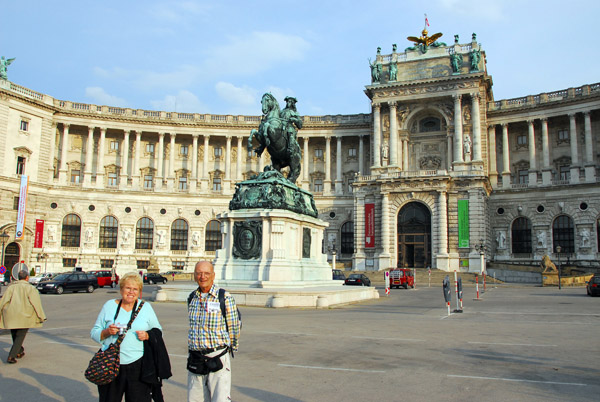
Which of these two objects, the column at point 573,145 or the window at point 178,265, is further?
the window at point 178,265

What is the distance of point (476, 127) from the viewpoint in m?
57.4

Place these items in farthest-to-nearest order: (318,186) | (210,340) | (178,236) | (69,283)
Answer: (318,186)
(178,236)
(69,283)
(210,340)

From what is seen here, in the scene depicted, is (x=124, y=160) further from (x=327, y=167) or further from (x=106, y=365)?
(x=106, y=365)

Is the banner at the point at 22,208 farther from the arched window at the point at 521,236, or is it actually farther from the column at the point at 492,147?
the arched window at the point at 521,236

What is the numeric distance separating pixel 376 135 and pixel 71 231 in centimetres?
3739

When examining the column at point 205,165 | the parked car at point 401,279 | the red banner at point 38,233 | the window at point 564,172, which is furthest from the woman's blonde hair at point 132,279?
the column at point 205,165

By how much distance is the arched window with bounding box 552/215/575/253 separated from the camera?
55250mm

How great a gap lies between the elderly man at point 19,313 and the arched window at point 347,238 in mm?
55908

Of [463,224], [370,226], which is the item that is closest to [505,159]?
[463,224]

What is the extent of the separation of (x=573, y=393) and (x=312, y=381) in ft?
12.4

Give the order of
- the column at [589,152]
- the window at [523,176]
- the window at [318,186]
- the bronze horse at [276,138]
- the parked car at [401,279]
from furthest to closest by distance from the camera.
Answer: the window at [318,186], the window at [523,176], the column at [589,152], the parked car at [401,279], the bronze horse at [276,138]

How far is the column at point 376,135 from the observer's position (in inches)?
2405

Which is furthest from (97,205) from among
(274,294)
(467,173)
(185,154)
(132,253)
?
(274,294)

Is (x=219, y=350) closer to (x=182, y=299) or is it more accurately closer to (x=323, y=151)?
(x=182, y=299)
